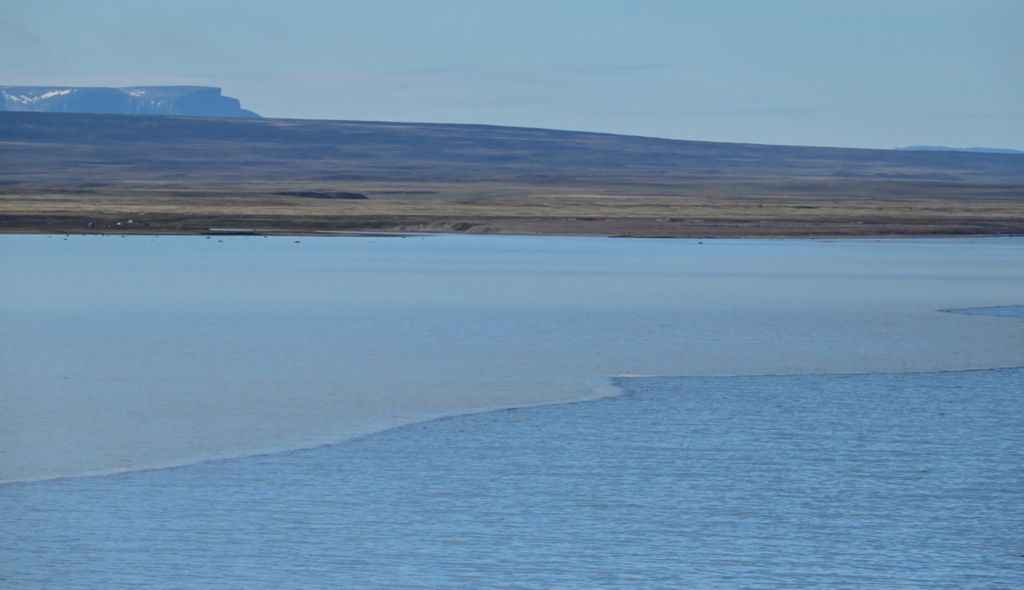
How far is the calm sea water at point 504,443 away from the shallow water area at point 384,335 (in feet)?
0.22

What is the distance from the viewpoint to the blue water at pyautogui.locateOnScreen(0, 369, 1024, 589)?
7.88m

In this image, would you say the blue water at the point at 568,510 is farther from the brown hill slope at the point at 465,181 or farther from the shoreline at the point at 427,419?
the brown hill slope at the point at 465,181

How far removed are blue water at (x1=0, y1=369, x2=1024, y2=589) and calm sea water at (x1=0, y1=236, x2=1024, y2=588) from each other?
0.03 metres

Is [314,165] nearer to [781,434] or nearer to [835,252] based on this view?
[835,252]

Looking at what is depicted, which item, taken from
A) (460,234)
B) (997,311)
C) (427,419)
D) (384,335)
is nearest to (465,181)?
(460,234)

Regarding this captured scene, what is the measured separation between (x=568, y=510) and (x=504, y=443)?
2.07 meters

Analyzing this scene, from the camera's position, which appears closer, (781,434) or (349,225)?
(781,434)

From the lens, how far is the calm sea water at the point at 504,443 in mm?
8141

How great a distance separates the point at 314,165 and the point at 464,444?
368 ft

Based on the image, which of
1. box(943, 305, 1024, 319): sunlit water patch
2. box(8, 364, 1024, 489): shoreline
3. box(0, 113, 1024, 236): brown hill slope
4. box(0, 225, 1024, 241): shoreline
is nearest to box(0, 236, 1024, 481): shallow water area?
box(8, 364, 1024, 489): shoreline

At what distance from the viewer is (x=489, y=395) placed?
13531 millimetres

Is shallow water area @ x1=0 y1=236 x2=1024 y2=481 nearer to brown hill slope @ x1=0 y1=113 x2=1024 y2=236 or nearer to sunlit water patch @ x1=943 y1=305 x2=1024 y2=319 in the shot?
sunlit water patch @ x1=943 y1=305 x2=1024 y2=319

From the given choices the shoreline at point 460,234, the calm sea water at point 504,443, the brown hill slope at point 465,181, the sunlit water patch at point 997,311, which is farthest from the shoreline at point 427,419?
the brown hill slope at point 465,181

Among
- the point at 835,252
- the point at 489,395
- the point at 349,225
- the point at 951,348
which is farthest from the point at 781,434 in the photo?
the point at 349,225
